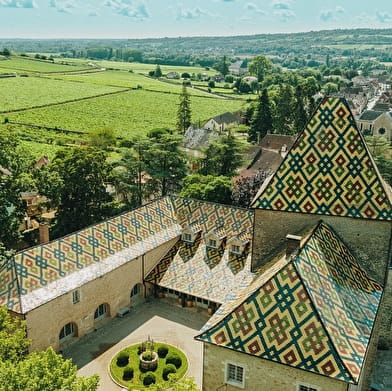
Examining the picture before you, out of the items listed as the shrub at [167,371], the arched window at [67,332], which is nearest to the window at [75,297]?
the arched window at [67,332]

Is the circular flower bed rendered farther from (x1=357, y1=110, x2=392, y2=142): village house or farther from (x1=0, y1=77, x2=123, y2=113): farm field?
(x1=0, y1=77, x2=123, y2=113): farm field

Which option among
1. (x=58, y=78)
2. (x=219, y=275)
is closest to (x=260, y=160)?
(x=219, y=275)

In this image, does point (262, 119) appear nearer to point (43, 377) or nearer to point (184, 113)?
point (184, 113)

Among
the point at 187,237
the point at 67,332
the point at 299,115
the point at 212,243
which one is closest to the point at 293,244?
the point at 212,243

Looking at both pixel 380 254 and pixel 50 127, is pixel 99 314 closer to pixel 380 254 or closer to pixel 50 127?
pixel 380 254

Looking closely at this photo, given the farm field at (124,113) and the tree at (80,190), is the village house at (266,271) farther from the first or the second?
the farm field at (124,113)

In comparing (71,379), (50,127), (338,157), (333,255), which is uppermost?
(338,157)
